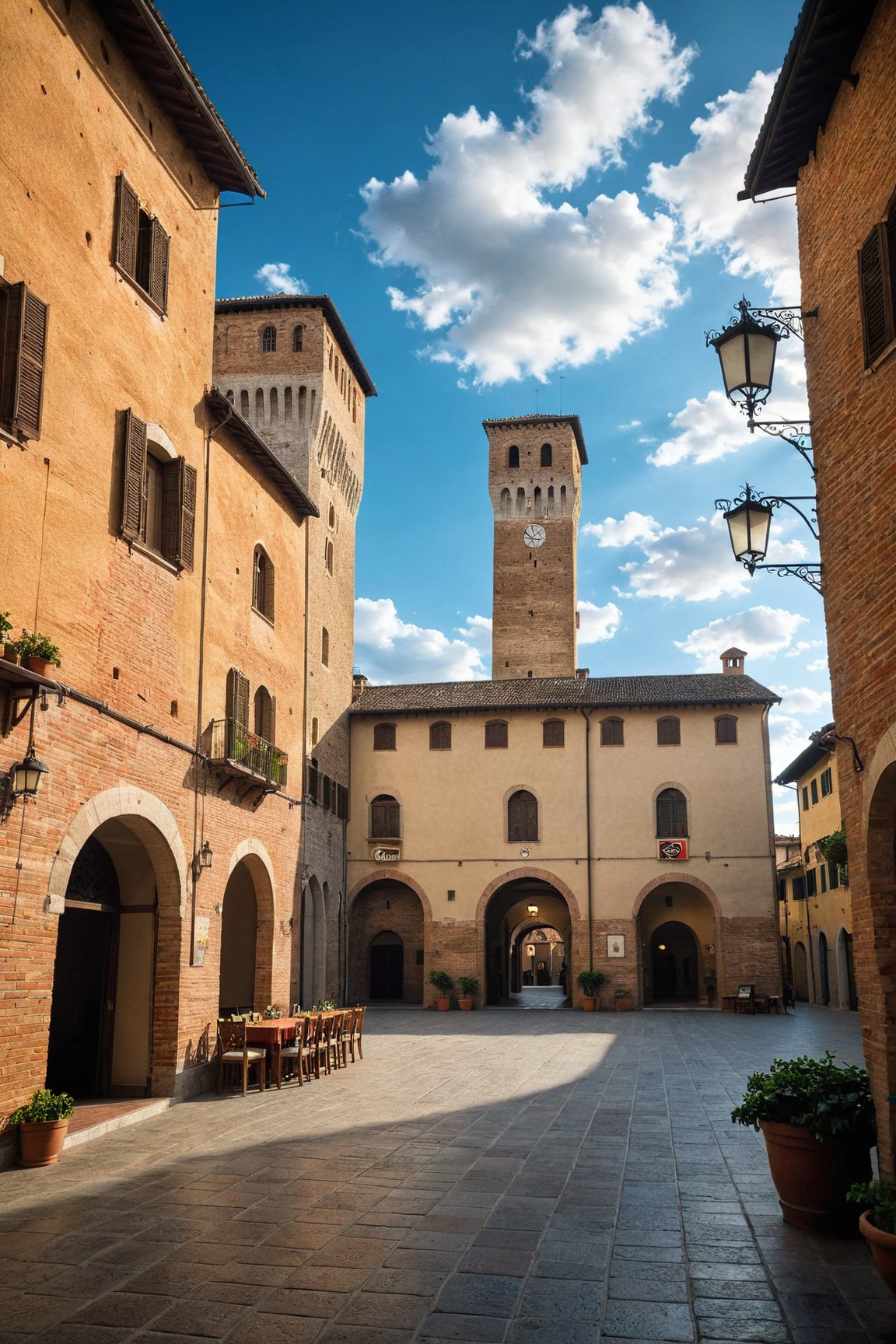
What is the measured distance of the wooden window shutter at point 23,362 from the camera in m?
10.2

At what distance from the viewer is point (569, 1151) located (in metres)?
10.6

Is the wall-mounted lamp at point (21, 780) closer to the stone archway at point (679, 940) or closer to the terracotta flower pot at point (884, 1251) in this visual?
the terracotta flower pot at point (884, 1251)

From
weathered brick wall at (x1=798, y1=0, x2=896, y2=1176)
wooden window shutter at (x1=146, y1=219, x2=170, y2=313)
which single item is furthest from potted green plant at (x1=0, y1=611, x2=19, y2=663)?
weathered brick wall at (x1=798, y1=0, x2=896, y2=1176)

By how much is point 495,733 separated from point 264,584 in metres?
16.2

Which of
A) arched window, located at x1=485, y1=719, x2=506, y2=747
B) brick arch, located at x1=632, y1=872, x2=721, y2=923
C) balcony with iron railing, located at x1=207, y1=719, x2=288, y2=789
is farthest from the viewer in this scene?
arched window, located at x1=485, y1=719, x2=506, y2=747

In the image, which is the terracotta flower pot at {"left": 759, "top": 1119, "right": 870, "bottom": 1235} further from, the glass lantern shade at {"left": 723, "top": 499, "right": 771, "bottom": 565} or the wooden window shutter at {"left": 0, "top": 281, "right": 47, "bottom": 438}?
the wooden window shutter at {"left": 0, "top": 281, "right": 47, "bottom": 438}

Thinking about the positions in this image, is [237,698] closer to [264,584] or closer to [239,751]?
[239,751]

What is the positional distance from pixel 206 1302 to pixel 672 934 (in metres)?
33.4

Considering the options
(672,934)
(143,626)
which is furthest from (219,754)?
(672,934)

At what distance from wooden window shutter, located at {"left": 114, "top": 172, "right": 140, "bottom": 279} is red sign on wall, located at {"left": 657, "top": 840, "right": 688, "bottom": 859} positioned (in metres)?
24.2

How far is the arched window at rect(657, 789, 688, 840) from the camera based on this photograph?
3294 cm

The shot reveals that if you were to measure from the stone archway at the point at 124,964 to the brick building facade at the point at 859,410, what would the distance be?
8.42 m

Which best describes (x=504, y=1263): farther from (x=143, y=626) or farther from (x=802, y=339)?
(x=143, y=626)

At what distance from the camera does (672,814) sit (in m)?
33.1
